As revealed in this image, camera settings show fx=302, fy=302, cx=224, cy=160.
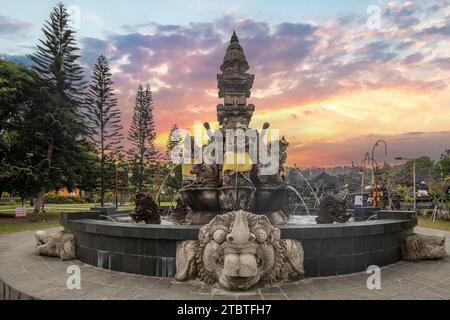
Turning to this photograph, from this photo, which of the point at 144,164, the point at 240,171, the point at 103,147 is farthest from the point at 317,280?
the point at 144,164

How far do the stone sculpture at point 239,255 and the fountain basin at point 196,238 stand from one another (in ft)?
0.79

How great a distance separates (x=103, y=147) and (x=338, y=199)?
32.1 meters

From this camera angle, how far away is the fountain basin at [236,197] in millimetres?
8227

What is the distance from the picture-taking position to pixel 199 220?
898 centimetres

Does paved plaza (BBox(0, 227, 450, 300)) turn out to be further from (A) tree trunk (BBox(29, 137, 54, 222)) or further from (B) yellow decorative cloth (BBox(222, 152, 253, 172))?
(A) tree trunk (BBox(29, 137, 54, 222))

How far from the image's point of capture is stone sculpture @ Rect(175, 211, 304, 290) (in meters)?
4.94

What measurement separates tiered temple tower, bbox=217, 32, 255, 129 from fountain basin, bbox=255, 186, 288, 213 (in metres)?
3.44

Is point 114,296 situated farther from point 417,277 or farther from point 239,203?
point 417,277

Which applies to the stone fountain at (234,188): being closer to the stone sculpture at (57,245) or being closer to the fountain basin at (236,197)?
the fountain basin at (236,197)

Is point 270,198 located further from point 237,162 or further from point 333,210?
point 333,210

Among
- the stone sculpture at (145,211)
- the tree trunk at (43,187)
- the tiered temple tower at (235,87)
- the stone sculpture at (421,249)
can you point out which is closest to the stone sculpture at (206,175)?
the stone sculpture at (145,211)

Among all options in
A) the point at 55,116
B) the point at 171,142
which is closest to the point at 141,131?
the point at 171,142

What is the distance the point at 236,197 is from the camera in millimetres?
8219

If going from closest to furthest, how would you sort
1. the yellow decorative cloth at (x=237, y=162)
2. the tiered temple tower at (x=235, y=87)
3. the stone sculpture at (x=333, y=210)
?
the yellow decorative cloth at (x=237, y=162), the stone sculpture at (x=333, y=210), the tiered temple tower at (x=235, y=87)
